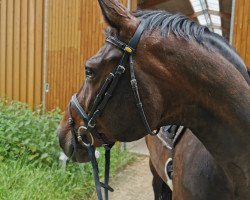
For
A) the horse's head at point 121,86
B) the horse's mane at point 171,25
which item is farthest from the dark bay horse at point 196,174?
the horse's mane at point 171,25

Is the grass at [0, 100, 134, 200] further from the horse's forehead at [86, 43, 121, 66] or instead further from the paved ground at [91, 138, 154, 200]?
the horse's forehead at [86, 43, 121, 66]

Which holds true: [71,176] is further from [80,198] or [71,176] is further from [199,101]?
[199,101]

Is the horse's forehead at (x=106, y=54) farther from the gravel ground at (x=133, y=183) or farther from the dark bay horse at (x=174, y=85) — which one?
the gravel ground at (x=133, y=183)

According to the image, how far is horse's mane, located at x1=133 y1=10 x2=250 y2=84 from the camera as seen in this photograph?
169 centimetres

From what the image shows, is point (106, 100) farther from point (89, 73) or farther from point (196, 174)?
point (196, 174)

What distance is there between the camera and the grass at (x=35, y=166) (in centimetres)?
422

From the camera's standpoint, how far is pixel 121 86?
5.59 ft

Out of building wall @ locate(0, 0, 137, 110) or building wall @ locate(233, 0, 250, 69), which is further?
building wall @ locate(0, 0, 137, 110)

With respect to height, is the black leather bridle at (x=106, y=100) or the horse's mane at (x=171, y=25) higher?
the horse's mane at (x=171, y=25)

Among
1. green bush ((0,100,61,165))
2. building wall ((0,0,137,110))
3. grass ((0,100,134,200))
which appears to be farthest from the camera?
building wall ((0,0,137,110))

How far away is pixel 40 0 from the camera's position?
736 cm

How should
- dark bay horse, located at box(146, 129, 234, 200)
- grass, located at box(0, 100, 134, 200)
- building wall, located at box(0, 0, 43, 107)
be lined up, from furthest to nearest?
building wall, located at box(0, 0, 43, 107) < grass, located at box(0, 100, 134, 200) < dark bay horse, located at box(146, 129, 234, 200)

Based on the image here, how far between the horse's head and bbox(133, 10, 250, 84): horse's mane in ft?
0.22

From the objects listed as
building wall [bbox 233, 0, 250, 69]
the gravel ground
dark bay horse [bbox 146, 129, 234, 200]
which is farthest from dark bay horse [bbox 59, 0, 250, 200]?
building wall [bbox 233, 0, 250, 69]
